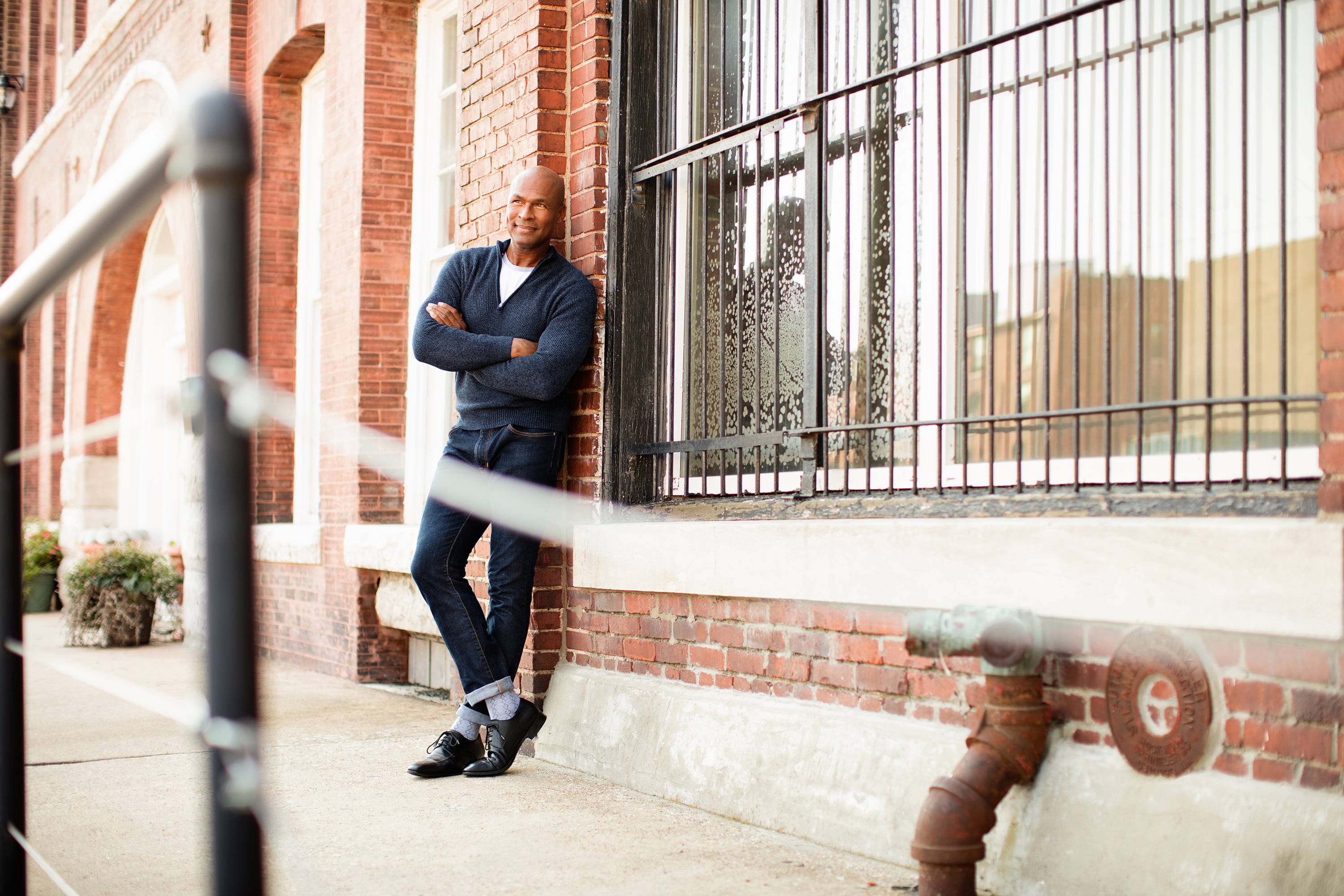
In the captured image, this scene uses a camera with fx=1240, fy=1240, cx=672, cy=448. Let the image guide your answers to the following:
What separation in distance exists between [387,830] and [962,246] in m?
2.36

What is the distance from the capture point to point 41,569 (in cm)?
1348

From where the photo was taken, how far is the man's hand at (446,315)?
4.45 meters

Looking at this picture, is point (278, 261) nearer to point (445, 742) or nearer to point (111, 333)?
point (445, 742)

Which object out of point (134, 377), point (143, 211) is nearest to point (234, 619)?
point (143, 211)

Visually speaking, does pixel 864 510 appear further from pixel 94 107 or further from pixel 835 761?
pixel 94 107

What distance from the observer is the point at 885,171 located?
3834mm

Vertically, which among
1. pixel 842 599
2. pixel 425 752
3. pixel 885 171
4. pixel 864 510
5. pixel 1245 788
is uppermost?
pixel 885 171

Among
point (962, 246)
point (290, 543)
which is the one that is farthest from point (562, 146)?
point (290, 543)

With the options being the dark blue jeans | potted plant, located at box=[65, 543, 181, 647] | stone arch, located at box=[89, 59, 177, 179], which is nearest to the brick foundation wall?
the dark blue jeans

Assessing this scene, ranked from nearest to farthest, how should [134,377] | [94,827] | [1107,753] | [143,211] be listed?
[143,211] < [1107,753] < [94,827] < [134,377]

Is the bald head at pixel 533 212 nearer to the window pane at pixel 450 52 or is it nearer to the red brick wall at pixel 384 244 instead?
the red brick wall at pixel 384 244

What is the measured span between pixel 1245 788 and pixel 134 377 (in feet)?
43.9

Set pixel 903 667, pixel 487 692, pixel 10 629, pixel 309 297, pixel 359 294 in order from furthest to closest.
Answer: pixel 309 297 < pixel 359 294 < pixel 487 692 < pixel 903 667 < pixel 10 629

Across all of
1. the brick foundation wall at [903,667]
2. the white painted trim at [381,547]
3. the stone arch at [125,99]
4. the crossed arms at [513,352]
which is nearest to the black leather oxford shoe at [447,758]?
the brick foundation wall at [903,667]
